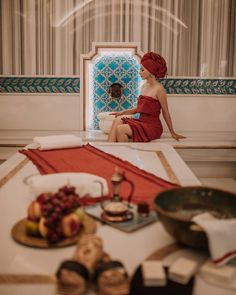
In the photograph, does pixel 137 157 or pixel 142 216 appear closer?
pixel 142 216

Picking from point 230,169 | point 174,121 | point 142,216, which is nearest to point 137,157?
point 142,216

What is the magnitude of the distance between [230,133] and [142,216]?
421 centimetres

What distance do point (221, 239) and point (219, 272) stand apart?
0.12 meters

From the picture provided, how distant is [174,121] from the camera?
5.75m

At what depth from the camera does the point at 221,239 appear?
1358 millimetres

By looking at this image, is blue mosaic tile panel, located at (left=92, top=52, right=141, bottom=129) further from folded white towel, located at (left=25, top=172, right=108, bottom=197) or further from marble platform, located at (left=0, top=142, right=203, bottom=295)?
folded white towel, located at (left=25, top=172, right=108, bottom=197)

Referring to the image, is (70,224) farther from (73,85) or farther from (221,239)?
(73,85)

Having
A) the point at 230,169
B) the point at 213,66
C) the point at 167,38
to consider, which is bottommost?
the point at 230,169

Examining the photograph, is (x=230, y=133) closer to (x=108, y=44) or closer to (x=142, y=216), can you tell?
(x=108, y=44)

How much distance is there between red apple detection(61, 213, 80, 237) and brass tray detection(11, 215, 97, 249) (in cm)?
2

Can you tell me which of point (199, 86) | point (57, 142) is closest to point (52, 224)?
point (57, 142)

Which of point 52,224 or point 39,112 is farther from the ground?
point 39,112

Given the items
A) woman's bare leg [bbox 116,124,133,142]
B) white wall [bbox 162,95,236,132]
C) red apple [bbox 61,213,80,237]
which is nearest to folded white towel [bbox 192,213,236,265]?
red apple [bbox 61,213,80,237]

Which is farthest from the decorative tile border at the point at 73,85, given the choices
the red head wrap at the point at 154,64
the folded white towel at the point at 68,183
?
the folded white towel at the point at 68,183
